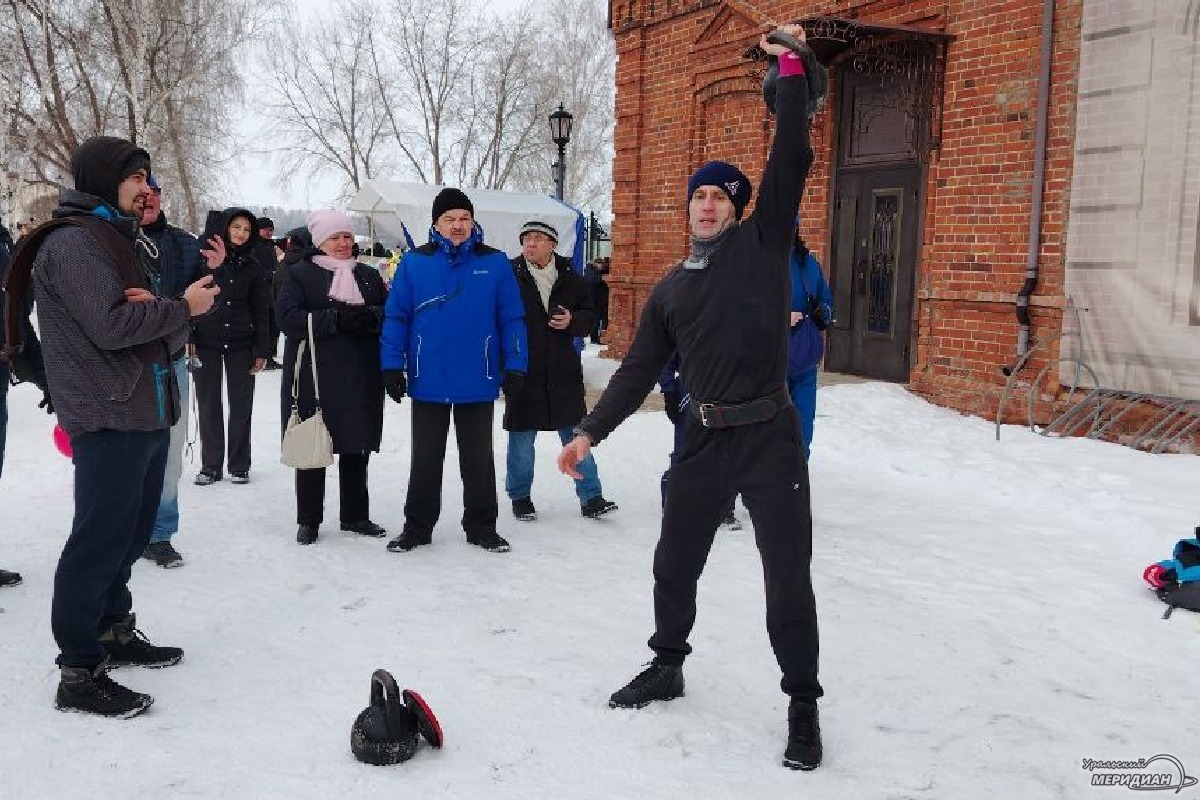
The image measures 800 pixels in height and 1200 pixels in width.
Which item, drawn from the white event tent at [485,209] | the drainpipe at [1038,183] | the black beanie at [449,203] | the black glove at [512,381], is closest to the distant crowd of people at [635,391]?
the black beanie at [449,203]

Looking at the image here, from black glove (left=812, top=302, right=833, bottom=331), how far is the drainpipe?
3.44 m

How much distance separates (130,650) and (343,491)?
2.03 metres

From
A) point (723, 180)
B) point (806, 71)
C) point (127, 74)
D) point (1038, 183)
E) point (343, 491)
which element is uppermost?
point (127, 74)

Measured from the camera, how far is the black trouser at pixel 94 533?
10.9 ft

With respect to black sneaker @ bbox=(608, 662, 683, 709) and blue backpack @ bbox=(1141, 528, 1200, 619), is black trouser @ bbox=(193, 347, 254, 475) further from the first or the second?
blue backpack @ bbox=(1141, 528, 1200, 619)

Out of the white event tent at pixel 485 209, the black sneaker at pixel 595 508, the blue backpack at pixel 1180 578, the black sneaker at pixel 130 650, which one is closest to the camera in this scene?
the black sneaker at pixel 130 650

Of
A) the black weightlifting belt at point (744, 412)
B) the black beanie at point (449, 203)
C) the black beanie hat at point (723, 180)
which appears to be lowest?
the black weightlifting belt at point (744, 412)

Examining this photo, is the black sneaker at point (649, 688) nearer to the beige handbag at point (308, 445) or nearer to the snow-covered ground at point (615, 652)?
the snow-covered ground at point (615, 652)

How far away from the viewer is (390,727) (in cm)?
301

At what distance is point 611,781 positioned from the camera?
2.96 m

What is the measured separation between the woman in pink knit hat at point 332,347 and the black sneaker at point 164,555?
2.17 feet

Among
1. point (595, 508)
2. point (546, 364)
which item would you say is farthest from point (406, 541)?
point (546, 364)

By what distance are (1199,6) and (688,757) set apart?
6934mm

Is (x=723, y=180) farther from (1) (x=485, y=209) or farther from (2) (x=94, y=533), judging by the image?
(1) (x=485, y=209)
